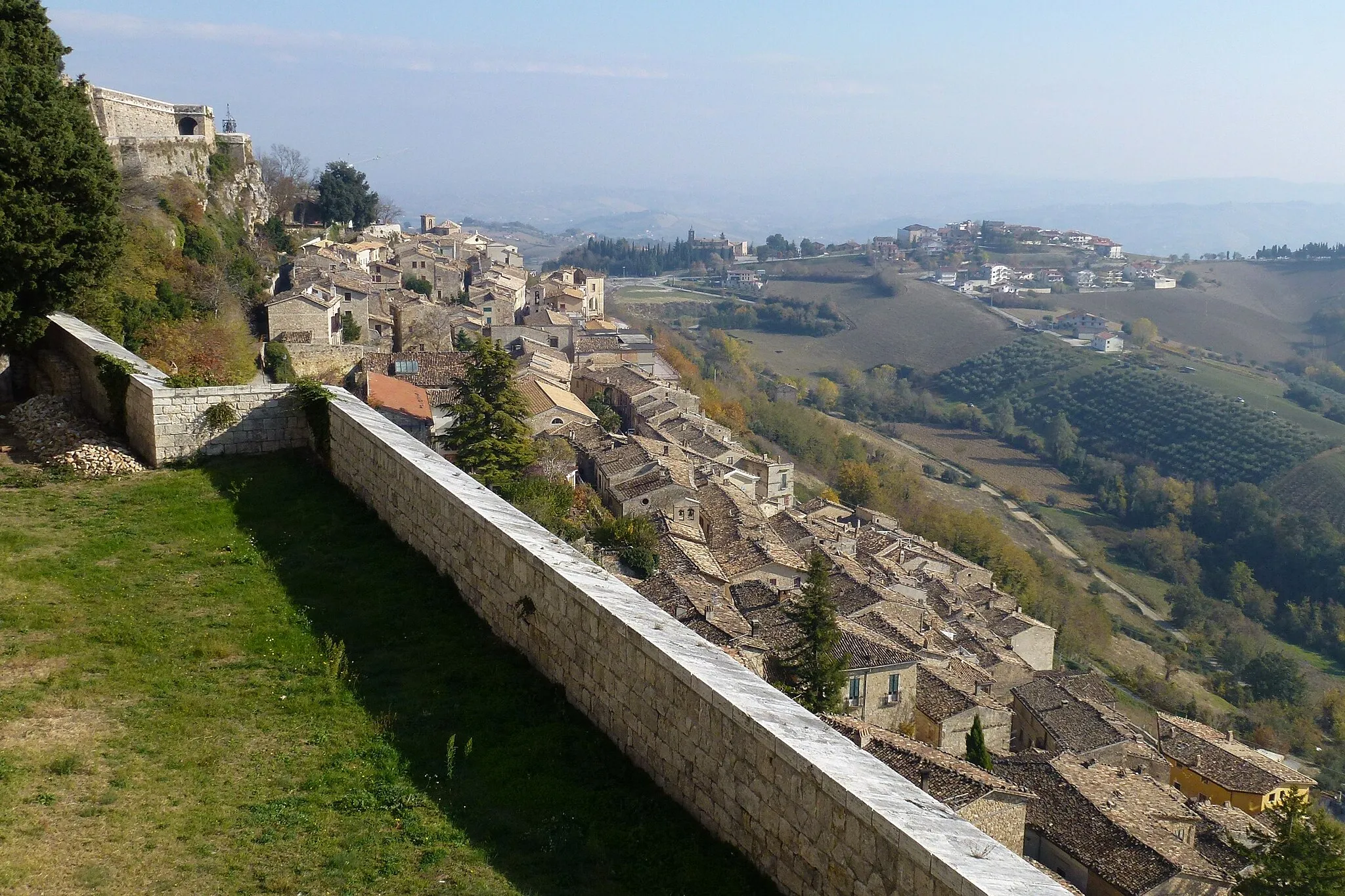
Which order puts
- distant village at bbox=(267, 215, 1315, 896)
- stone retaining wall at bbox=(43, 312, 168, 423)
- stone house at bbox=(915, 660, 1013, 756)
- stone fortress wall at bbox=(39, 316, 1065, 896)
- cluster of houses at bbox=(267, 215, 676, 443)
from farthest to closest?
cluster of houses at bbox=(267, 215, 676, 443)
stone house at bbox=(915, 660, 1013, 756)
distant village at bbox=(267, 215, 1315, 896)
stone retaining wall at bbox=(43, 312, 168, 423)
stone fortress wall at bbox=(39, 316, 1065, 896)

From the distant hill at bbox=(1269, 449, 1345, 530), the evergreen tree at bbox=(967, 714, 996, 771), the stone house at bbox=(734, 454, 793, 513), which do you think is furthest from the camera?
the distant hill at bbox=(1269, 449, 1345, 530)

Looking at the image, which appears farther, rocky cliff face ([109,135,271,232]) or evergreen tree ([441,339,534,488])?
rocky cliff face ([109,135,271,232])

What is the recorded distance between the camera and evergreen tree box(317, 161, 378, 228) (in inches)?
2164

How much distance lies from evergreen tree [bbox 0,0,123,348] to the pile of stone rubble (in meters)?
2.08

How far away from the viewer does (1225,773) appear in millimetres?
29344

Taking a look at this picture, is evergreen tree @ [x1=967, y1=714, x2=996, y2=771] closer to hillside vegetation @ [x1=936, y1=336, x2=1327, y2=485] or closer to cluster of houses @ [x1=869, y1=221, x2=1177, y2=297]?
hillside vegetation @ [x1=936, y1=336, x2=1327, y2=485]

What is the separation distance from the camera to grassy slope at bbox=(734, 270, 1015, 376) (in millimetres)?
111875

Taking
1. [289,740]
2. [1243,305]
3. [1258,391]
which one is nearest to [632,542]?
[289,740]

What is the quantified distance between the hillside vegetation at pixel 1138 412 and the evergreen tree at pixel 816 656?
2656 inches

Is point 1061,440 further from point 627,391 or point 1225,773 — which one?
point 1225,773

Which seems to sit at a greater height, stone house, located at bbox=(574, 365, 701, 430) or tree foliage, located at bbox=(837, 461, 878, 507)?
stone house, located at bbox=(574, 365, 701, 430)

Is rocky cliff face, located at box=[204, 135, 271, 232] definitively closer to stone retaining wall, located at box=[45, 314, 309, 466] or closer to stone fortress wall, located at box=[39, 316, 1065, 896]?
stone retaining wall, located at box=[45, 314, 309, 466]

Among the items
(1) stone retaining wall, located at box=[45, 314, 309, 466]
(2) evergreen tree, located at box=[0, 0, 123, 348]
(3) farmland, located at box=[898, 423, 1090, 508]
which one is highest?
(2) evergreen tree, located at box=[0, 0, 123, 348]

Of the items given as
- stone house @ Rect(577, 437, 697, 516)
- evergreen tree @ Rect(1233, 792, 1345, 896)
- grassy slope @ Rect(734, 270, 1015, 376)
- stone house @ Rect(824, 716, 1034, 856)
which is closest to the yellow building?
evergreen tree @ Rect(1233, 792, 1345, 896)
